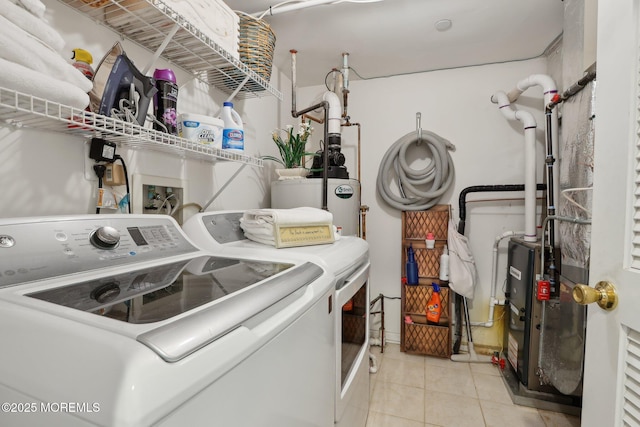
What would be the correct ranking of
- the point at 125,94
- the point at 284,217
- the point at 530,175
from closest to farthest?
the point at 125,94 → the point at 284,217 → the point at 530,175

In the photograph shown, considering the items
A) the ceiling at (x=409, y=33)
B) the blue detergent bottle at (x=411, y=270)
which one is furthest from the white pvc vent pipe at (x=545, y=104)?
the blue detergent bottle at (x=411, y=270)

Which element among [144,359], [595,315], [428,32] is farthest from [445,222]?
[144,359]

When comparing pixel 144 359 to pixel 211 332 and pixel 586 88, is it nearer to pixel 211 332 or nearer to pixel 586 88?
pixel 211 332

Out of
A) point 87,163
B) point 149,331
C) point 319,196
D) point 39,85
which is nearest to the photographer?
point 149,331

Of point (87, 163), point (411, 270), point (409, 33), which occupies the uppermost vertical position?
point (409, 33)

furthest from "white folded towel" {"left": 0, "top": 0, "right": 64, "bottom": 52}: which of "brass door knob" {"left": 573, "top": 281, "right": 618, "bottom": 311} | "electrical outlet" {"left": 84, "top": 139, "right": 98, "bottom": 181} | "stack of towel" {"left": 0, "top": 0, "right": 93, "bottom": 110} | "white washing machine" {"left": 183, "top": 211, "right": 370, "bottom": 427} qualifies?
"brass door knob" {"left": 573, "top": 281, "right": 618, "bottom": 311}

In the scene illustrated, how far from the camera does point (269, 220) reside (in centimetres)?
124

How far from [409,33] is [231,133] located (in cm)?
150

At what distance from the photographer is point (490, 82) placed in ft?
8.20

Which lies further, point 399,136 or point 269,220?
point 399,136

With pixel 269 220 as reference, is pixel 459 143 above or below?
above

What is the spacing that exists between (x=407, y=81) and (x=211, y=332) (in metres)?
2.77

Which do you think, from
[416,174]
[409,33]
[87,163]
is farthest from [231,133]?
[416,174]

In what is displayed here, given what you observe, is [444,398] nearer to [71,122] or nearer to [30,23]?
[71,122]
